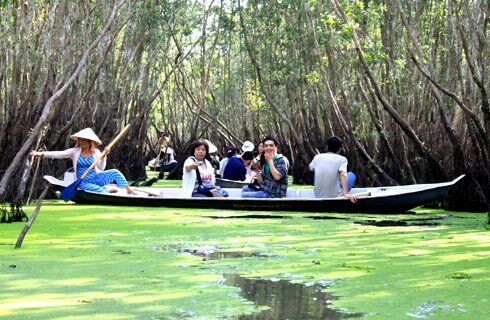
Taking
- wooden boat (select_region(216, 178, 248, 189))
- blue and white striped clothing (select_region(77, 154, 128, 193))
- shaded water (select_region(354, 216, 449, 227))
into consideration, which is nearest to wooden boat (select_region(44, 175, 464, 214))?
blue and white striped clothing (select_region(77, 154, 128, 193))

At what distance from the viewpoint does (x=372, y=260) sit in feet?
19.4

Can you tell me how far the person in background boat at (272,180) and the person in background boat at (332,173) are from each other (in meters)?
0.36

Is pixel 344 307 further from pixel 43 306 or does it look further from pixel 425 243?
pixel 425 243

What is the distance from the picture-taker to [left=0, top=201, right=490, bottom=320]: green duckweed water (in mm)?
4203

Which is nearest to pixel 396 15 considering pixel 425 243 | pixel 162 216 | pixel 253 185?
pixel 253 185

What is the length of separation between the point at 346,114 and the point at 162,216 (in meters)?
6.90

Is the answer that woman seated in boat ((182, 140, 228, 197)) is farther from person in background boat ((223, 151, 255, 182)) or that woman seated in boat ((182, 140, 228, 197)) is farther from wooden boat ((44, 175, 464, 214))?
person in background boat ((223, 151, 255, 182))

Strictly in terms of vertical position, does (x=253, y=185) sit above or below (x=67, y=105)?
below

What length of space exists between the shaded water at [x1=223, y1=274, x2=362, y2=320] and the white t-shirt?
5.36 meters

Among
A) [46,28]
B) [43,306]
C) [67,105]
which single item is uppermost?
[46,28]

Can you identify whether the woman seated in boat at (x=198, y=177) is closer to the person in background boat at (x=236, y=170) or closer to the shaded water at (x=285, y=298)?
the person in background boat at (x=236, y=170)

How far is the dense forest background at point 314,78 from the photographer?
400 inches

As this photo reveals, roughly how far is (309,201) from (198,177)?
1762 millimetres

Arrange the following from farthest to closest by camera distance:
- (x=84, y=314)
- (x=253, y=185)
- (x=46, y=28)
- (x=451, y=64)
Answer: (x=451, y=64) < (x=46, y=28) < (x=253, y=185) < (x=84, y=314)
